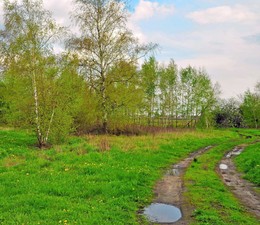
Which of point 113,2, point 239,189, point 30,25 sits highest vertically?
point 113,2

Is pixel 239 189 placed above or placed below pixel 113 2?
below

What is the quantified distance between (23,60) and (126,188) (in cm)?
1749

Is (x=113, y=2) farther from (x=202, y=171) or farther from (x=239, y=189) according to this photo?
(x=239, y=189)

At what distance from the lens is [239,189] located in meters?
15.9

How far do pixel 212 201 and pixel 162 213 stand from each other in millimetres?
2649

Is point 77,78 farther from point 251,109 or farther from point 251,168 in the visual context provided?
point 251,109

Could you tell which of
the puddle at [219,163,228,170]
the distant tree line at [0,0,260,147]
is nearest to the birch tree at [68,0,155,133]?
the distant tree line at [0,0,260,147]

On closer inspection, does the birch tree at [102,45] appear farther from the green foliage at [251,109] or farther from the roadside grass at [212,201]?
the green foliage at [251,109]

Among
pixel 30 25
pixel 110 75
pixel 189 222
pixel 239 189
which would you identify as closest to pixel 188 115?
pixel 110 75

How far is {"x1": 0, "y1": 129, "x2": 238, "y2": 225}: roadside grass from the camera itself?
1067 centimetres

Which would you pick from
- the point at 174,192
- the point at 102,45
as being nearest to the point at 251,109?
the point at 102,45

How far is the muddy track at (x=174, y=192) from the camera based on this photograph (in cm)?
1162

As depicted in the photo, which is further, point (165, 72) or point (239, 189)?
point (165, 72)

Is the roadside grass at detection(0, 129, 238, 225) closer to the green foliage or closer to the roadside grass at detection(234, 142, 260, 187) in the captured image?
the roadside grass at detection(234, 142, 260, 187)
